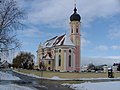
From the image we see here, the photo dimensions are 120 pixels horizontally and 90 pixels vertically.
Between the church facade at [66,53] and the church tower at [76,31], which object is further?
the church tower at [76,31]

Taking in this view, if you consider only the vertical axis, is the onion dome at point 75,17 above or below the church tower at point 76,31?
above

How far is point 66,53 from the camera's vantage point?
85.9 m

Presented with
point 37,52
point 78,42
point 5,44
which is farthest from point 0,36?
point 37,52

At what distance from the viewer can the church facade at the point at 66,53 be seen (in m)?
86.1

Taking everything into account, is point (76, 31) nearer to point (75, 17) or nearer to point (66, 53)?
point (75, 17)

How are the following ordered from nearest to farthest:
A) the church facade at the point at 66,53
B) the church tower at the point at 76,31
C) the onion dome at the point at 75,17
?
the church facade at the point at 66,53 < the church tower at the point at 76,31 < the onion dome at the point at 75,17

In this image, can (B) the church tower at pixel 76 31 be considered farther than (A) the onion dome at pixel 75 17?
No

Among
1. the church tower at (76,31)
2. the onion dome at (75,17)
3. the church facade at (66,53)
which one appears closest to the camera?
the church facade at (66,53)

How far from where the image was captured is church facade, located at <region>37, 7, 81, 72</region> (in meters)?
86.1

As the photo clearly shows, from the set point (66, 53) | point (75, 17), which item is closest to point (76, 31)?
point (75, 17)

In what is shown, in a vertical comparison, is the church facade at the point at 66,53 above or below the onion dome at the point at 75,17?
below

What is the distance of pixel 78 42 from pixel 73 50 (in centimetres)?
581

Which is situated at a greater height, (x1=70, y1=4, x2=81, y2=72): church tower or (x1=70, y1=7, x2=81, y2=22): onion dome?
(x1=70, y1=7, x2=81, y2=22): onion dome

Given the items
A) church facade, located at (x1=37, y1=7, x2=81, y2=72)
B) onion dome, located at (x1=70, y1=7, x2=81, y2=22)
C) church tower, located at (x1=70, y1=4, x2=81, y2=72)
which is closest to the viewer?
church facade, located at (x1=37, y1=7, x2=81, y2=72)
